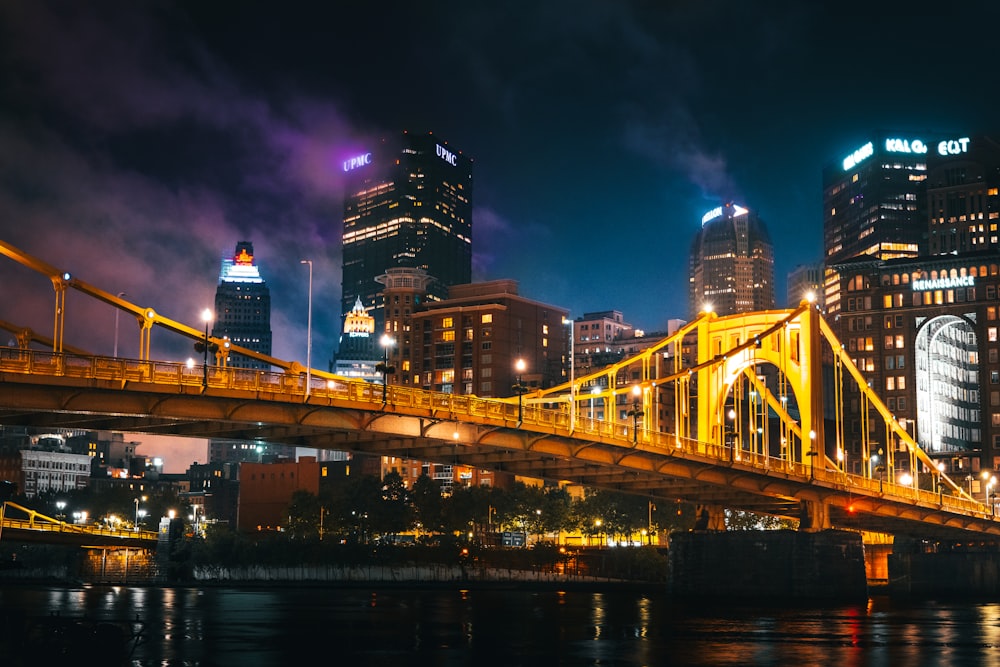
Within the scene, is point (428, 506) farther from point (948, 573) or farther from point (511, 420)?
point (511, 420)

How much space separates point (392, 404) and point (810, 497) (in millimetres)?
41573

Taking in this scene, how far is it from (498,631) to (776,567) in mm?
34353

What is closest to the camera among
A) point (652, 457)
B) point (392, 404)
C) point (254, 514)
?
point (392, 404)

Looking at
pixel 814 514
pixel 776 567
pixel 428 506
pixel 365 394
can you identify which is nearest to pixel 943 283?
pixel 428 506

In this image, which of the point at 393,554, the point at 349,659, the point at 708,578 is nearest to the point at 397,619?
the point at 349,659

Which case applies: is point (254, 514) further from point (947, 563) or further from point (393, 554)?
point (947, 563)

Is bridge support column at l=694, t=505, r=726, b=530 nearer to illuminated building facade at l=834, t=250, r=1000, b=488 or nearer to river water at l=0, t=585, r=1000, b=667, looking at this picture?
river water at l=0, t=585, r=1000, b=667

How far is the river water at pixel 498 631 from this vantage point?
47.4 m

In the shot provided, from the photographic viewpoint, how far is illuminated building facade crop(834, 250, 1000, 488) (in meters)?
189

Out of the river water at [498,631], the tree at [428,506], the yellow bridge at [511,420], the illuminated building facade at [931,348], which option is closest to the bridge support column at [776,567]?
the river water at [498,631]

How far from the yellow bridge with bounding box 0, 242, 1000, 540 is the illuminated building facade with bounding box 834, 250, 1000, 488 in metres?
75.5

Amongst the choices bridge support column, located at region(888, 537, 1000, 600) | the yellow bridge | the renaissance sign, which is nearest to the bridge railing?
the yellow bridge

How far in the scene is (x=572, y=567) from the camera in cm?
11931

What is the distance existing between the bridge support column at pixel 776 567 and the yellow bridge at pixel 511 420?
3774mm
